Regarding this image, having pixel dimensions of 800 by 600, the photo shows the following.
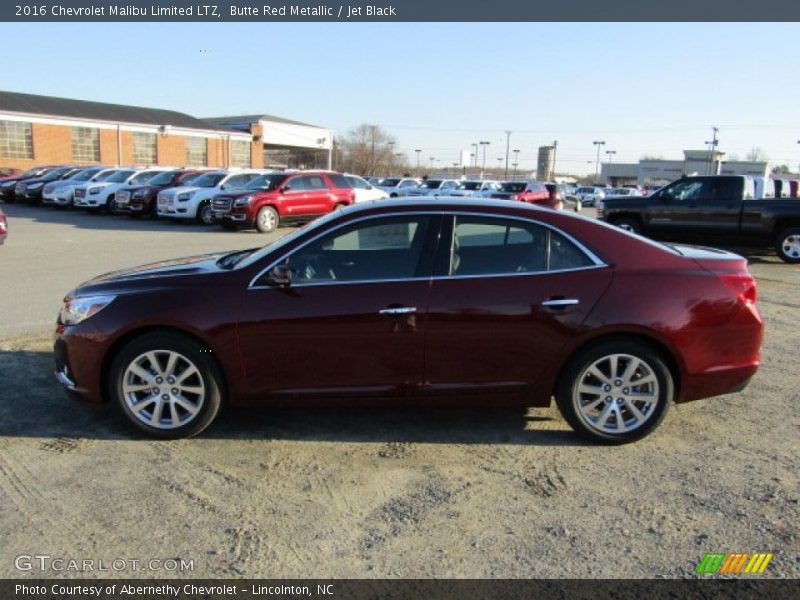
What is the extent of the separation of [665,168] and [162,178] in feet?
317

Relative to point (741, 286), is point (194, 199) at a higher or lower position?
higher

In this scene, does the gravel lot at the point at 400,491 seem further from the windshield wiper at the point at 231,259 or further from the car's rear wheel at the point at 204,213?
the car's rear wheel at the point at 204,213

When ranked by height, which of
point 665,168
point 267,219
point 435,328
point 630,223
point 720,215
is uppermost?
point 665,168

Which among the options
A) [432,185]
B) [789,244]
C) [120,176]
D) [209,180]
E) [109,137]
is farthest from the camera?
[109,137]

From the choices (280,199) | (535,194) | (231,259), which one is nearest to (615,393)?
(231,259)

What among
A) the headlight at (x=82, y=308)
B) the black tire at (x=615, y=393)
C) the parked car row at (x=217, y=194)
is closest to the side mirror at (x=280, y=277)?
the headlight at (x=82, y=308)

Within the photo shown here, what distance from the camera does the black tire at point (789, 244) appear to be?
1358 centimetres

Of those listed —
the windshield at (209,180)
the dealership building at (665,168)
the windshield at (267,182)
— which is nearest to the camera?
the windshield at (267,182)

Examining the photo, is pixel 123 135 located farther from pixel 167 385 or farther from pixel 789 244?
pixel 167 385

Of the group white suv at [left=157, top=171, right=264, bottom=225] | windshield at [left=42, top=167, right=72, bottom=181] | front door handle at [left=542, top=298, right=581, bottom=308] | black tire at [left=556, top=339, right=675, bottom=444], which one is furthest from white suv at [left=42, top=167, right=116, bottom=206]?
black tire at [left=556, top=339, right=675, bottom=444]

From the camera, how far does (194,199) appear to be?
2030cm

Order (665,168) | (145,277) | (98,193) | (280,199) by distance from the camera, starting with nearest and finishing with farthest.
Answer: (145,277), (280,199), (98,193), (665,168)

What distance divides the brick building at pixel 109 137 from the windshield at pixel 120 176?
26062 mm

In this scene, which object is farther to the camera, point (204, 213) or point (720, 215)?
point (204, 213)
